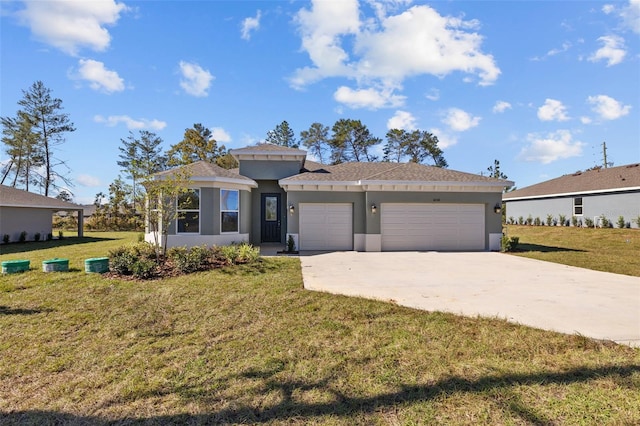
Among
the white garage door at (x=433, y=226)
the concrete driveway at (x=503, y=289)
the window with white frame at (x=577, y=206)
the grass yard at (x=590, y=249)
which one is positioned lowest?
the concrete driveway at (x=503, y=289)

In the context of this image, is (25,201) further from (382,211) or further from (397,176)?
(397,176)

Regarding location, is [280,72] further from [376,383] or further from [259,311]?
[376,383]

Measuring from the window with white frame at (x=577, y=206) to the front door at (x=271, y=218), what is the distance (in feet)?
74.2

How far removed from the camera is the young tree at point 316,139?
38.7m

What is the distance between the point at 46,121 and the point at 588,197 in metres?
49.9

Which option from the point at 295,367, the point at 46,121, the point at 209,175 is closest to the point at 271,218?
the point at 209,175

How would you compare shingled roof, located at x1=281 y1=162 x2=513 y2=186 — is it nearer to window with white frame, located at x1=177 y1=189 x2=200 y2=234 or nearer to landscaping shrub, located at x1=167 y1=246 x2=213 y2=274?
window with white frame, located at x1=177 y1=189 x2=200 y2=234

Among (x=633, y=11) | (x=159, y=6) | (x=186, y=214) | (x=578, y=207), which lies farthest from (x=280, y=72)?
(x=578, y=207)

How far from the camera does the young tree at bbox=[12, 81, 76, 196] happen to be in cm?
3092

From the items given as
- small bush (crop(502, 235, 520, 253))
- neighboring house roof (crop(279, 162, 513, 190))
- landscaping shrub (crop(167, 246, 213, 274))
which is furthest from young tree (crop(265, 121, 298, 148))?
landscaping shrub (crop(167, 246, 213, 274))

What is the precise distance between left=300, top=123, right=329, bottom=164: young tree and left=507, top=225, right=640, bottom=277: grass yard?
23.4 m

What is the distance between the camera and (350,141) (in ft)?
124

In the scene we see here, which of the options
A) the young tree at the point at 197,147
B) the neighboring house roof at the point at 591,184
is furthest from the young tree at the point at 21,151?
the neighboring house roof at the point at 591,184

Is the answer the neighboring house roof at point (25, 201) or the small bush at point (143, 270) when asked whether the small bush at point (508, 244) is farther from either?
the neighboring house roof at point (25, 201)
